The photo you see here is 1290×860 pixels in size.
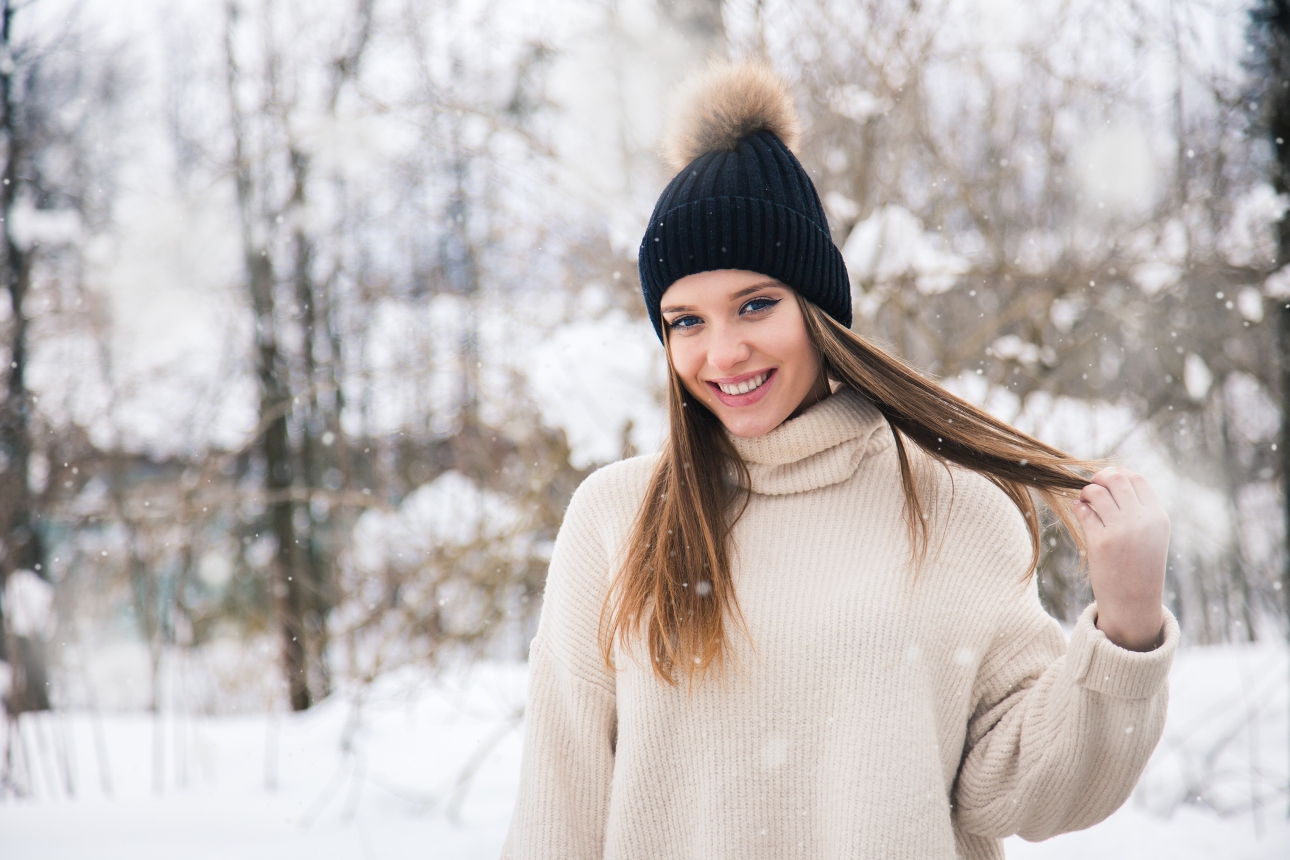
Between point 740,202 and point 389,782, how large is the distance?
2.92 meters

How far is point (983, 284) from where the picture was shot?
11.5 ft

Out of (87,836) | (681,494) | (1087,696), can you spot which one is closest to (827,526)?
(681,494)

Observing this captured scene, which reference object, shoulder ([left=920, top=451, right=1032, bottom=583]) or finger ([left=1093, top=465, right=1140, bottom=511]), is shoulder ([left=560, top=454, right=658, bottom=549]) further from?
finger ([left=1093, top=465, right=1140, bottom=511])

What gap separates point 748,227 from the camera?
127 centimetres

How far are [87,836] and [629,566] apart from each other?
2863 mm

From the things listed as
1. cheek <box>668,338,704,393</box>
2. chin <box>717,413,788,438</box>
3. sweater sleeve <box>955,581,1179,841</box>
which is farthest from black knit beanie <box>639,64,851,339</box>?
sweater sleeve <box>955,581,1179,841</box>

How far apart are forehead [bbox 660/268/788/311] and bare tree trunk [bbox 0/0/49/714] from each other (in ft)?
12.3

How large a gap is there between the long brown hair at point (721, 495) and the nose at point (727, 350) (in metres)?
0.12

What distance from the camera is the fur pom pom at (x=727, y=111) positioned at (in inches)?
54.2

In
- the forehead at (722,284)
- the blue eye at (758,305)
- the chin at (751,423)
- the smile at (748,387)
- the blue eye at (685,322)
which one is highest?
the forehead at (722,284)

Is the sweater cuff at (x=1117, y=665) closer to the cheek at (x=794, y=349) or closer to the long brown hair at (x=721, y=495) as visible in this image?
the long brown hair at (x=721, y=495)

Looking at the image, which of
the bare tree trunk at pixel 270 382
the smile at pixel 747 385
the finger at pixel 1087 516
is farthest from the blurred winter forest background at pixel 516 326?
the finger at pixel 1087 516

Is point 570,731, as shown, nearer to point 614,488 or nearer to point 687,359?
point 614,488

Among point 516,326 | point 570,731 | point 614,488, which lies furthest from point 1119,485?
point 516,326
